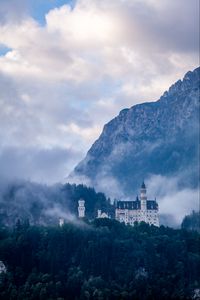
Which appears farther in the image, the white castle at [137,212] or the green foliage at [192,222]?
the green foliage at [192,222]

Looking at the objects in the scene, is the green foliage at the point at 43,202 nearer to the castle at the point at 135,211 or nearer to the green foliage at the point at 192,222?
the castle at the point at 135,211

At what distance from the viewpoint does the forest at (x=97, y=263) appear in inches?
3760

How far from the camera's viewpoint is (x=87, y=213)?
14588 centimetres

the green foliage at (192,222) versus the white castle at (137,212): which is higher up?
the green foliage at (192,222)

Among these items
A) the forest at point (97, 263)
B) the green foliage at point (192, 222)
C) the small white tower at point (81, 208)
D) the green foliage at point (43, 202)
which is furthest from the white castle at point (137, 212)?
the green foliage at point (192, 222)

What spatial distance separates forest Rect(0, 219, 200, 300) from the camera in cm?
9550

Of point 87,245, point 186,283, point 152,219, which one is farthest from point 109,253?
point 152,219

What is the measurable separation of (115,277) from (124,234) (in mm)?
15985

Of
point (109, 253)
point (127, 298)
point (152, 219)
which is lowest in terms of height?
point (127, 298)

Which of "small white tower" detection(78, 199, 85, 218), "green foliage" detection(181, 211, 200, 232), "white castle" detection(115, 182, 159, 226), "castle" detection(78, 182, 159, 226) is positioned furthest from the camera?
"green foliage" detection(181, 211, 200, 232)

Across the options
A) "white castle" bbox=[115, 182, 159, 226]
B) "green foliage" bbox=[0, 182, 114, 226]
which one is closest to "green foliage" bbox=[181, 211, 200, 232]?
"white castle" bbox=[115, 182, 159, 226]

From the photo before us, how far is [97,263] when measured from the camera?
107 metres

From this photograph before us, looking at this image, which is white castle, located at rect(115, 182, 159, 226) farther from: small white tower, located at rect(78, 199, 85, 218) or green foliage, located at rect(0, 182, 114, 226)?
small white tower, located at rect(78, 199, 85, 218)

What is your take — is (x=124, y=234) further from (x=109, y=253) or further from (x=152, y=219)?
(x=152, y=219)
